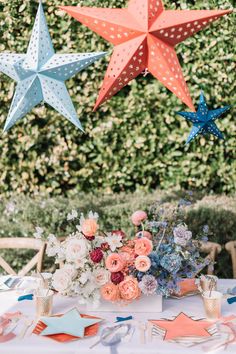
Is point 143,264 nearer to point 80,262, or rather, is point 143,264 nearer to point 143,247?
point 143,247

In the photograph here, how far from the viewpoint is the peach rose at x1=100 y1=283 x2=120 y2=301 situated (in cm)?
215

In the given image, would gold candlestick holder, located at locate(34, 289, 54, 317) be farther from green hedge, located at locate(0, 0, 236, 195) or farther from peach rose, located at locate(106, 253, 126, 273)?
green hedge, located at locate(0, 0, 236, 195)

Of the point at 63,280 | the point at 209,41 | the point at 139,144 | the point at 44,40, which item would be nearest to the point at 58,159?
the point at 139,144

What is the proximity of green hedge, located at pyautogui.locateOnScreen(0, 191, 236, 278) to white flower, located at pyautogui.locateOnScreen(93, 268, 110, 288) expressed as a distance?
64.8 inches

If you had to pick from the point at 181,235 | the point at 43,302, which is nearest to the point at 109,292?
the point at 43,302

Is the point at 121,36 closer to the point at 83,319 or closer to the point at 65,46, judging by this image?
the point at 83,319

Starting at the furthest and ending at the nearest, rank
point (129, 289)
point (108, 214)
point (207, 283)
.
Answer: point (108, 214) < point (207, 283) < point (129, 289)

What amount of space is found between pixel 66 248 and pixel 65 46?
8.68ft

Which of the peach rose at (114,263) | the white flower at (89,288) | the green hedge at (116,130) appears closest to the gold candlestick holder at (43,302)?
the white flower at (89,288)

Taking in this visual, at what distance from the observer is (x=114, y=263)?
2166mm

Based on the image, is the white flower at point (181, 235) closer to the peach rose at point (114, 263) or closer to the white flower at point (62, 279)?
the peach rose at point (114, 263)

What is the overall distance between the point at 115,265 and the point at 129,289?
113 millimetres

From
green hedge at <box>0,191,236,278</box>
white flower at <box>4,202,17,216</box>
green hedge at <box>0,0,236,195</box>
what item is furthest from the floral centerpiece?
green hedge at <box>0,0,236,195</box>

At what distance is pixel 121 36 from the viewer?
235 centimetres
